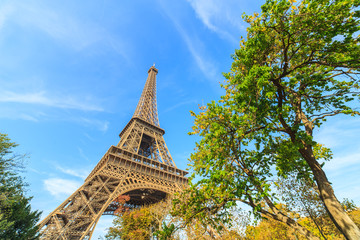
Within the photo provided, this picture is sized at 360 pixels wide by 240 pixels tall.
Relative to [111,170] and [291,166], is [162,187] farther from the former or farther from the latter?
[291,166]

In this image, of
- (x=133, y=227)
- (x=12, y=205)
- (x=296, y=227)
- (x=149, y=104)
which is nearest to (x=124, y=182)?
(x=133, y=227)

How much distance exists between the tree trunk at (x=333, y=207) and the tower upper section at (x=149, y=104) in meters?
32.9

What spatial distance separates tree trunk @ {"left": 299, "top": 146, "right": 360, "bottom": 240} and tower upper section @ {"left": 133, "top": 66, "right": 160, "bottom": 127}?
32908 mm

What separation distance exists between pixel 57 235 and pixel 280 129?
65.1 ft

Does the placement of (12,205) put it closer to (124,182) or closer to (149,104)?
(124,182)

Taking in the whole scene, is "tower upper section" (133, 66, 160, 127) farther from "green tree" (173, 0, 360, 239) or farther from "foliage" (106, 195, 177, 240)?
"green tree" (173, 0, 360, 239)

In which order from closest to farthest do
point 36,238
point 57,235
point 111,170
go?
point 36,238 < point 57,235 < point 111,170

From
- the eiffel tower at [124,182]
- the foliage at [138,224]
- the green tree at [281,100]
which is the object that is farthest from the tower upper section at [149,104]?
the green tree at [281,100]

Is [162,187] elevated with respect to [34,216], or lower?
elevated

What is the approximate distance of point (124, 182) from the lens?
72.2 feet

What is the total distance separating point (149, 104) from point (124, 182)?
77.0ft

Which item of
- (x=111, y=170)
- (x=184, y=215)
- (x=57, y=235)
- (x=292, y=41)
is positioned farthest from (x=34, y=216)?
(x=292, y=41)

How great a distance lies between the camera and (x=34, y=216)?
45.4 ft

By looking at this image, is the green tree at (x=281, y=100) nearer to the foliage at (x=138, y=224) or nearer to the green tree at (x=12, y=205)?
the green tree at (x=12, y=205)
